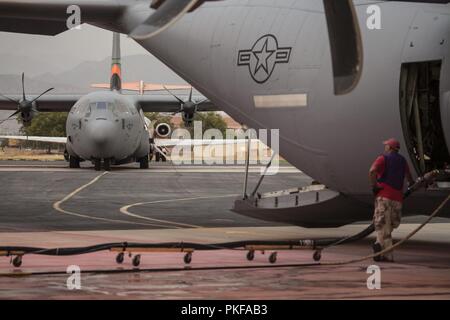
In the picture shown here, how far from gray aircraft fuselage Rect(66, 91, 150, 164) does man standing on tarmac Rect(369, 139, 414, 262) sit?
36699mm

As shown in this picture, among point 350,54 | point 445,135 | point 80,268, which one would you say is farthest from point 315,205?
point 350,54

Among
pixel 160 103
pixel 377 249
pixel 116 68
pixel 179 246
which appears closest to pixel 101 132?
pixel 160 103

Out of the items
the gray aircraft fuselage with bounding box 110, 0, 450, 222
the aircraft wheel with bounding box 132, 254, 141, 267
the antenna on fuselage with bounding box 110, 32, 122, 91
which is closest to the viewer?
the aircraft wheel with bounding box 132, 254, 141, 267

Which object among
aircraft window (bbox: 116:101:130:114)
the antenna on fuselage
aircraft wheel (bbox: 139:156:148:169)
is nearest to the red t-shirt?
aircraft window (bbox: 116:101:130:114)

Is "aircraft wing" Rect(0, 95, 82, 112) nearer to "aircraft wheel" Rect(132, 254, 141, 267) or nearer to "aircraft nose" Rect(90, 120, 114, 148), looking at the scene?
A: "aircraft nose" Rect(90, 120, 114, 148)

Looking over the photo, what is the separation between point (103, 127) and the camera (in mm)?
50281

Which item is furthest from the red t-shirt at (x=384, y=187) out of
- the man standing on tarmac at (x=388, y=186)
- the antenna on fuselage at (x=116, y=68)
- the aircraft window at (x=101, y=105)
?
the antenna on fuselage at (x=116, y=68)

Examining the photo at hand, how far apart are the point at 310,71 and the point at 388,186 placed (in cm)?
262

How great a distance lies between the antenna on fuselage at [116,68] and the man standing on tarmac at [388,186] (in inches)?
1910

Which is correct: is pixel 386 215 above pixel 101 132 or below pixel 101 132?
below

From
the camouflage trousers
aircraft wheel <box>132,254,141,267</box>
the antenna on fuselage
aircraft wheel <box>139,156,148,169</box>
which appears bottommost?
aircraft wheel <box>139,156,148,169</box>

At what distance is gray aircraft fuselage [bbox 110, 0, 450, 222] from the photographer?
14.7m

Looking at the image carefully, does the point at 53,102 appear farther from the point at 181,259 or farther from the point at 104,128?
the point at 181,259

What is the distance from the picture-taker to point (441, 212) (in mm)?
15750
